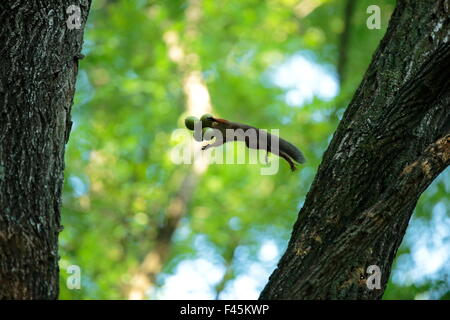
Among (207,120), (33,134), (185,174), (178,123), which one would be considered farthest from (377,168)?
(178,123)

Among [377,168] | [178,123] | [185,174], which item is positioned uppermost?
[178,123]

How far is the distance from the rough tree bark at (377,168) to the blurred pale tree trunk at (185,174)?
22.8ft

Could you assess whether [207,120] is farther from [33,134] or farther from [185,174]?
[185,174]

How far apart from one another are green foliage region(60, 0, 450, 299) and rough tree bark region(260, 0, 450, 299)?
20.8ft

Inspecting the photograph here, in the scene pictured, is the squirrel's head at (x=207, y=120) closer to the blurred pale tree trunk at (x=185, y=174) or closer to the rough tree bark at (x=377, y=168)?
the rough tree bark at (x=377, y=168)

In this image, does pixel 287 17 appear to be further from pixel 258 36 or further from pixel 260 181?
pixel 260 181

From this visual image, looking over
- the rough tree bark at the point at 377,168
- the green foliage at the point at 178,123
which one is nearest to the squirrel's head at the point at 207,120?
the rough tree bark at the point at 377,168

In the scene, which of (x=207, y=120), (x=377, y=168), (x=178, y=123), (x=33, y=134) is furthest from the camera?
(x=178, y=123)

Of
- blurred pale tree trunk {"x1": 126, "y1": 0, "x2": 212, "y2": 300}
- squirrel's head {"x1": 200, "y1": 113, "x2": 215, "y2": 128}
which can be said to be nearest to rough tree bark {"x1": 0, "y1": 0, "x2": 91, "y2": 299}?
squirrel's head {"x1": 200, "y1": 113, "x2": 215, "y2": 128}

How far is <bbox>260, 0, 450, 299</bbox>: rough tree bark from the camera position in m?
3.20

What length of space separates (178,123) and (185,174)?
1.49 m

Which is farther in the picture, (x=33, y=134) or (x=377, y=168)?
(x=377, y=168)

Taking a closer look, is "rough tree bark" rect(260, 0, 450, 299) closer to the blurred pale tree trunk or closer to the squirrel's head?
the squirrel's head

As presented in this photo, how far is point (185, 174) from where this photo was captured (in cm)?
1171
